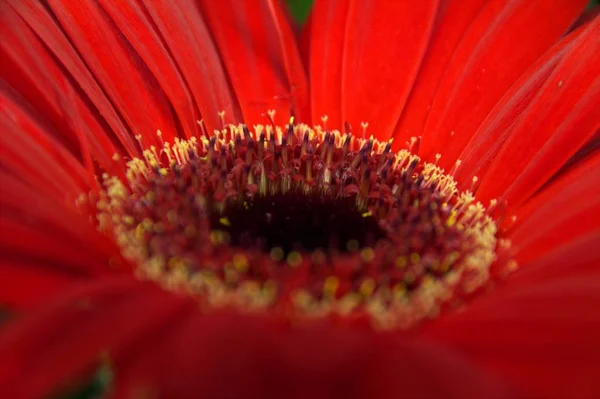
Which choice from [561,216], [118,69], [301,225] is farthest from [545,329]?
[118,69]

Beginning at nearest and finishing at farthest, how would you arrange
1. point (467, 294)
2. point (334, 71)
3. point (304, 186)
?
A: point (467, 294) < point (304, 186) < point (334, 71)

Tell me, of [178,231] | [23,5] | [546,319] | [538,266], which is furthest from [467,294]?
[23,5]

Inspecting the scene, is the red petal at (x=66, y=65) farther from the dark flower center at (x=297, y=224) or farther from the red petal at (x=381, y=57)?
the red petal at (x=381, y=57)

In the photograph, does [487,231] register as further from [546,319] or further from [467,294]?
[546,319]

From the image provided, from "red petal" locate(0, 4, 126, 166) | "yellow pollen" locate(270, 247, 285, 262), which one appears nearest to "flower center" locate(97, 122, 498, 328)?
"yellow pollen" locate(270, 247, 285, 262)

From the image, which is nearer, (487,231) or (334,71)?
(487,231)

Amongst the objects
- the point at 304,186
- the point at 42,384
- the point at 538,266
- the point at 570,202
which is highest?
the point at 304,186

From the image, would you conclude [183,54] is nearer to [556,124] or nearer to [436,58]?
[436,58]
